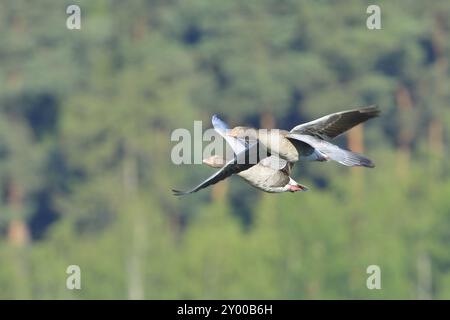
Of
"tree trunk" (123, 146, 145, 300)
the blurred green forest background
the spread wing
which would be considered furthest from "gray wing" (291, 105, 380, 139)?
"tree trunk" (123, 146, 145, 300)

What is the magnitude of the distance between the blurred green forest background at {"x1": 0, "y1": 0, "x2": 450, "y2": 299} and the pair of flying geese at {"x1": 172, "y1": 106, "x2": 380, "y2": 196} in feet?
96.9

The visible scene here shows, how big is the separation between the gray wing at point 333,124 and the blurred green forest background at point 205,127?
98.0ft

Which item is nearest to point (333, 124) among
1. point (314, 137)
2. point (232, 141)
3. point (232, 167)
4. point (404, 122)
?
point (314, 137)

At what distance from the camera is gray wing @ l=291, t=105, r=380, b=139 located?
16828mm

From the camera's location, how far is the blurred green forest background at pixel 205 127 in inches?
1923

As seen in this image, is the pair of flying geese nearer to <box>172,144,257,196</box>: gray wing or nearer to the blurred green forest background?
<box>172,144,257,196</box>: gray wing

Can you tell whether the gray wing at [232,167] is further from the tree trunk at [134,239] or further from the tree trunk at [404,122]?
the tree trunk at [404,122]

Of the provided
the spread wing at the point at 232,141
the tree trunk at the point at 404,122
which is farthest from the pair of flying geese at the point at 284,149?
the tree trunk at the point at 404,122

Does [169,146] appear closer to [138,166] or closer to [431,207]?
[138,166]

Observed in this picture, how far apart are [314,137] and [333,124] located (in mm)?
215

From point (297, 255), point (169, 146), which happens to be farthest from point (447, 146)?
point (297, 255)

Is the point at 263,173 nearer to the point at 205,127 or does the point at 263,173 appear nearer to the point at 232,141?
the point at 232,141

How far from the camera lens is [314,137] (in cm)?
1695

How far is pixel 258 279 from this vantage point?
159 feet
